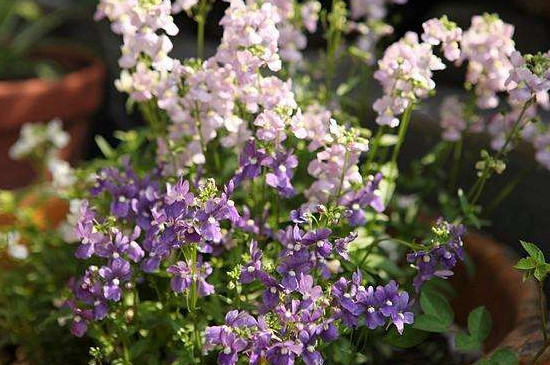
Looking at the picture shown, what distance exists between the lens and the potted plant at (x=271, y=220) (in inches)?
41.1

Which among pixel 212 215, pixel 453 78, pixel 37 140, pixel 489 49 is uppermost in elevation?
pixel 489 49

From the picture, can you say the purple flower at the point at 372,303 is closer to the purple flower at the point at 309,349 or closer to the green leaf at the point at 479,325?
the purple flower at the point at 309,349

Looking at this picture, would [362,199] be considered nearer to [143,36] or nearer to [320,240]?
[320,240]

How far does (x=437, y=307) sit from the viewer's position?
47.8 inches

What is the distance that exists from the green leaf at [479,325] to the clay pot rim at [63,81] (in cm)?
159

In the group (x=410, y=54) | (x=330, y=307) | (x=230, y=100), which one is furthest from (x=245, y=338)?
(x=410, y=54)

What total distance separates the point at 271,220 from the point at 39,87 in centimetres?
130

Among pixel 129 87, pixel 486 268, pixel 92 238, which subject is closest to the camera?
pixel 92 238

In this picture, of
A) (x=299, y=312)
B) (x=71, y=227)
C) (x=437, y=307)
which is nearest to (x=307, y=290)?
(x=299, y=312)

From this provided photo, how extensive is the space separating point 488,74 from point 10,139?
154 centimetres

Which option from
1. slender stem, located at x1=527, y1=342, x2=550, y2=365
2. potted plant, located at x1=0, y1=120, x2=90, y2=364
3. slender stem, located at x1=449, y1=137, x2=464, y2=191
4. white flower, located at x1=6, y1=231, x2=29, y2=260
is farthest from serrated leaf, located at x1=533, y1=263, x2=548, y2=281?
white flower, located at x1=6, y1=231, x2=29, y2=260

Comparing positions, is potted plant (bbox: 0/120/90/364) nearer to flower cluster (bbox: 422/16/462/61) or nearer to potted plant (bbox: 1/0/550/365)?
potted plant (bbox: 1/0/550/365)

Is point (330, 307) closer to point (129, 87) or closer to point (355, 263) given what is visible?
point (355, 263)

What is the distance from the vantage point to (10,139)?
243 cm
